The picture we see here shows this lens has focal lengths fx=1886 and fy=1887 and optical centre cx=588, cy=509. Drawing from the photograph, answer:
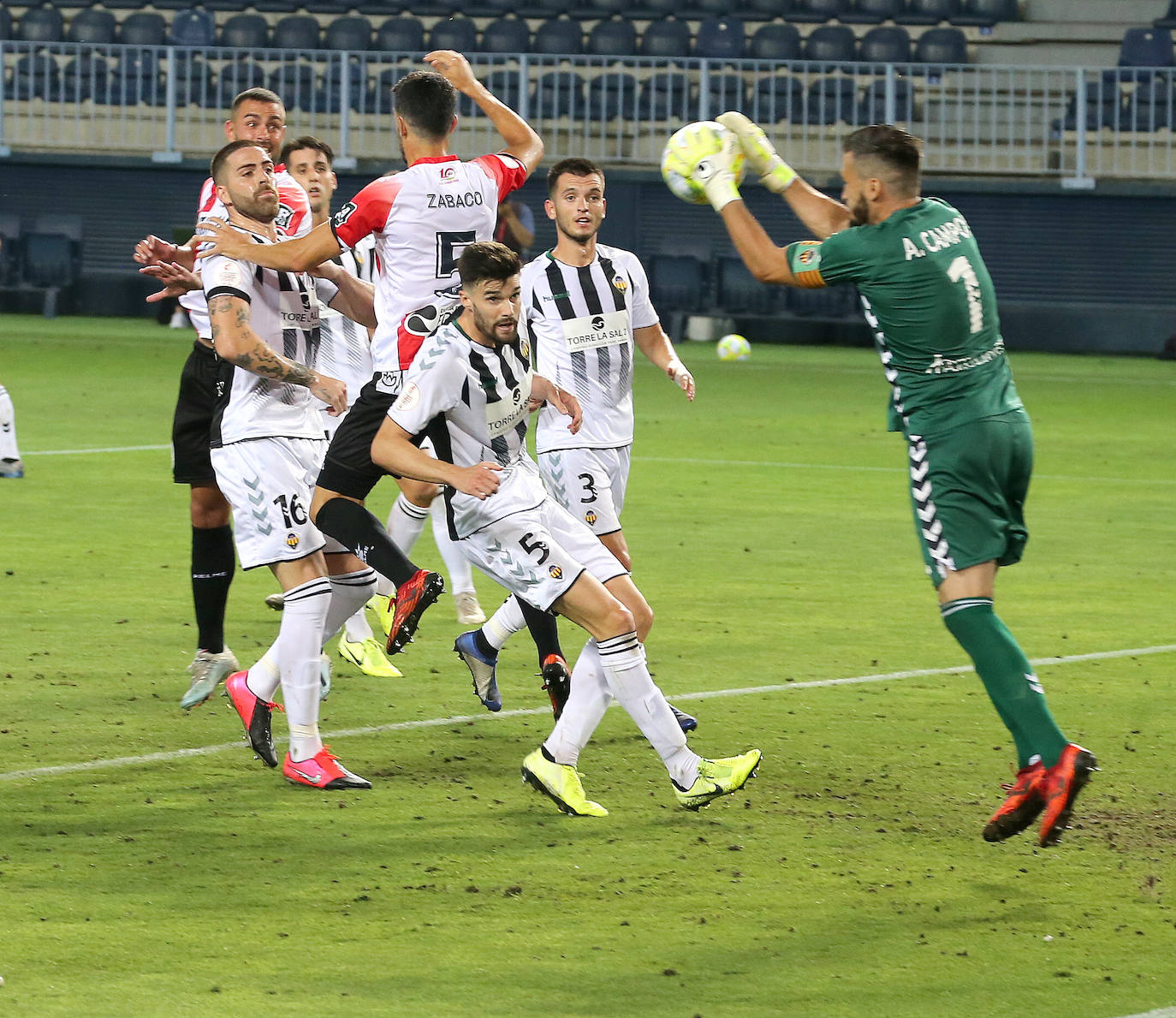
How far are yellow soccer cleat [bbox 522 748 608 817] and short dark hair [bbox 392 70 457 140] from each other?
2.34m

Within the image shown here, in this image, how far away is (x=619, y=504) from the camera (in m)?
7.78

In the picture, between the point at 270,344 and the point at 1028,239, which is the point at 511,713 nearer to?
the point at 270,344

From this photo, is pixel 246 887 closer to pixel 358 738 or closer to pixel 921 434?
pixel 358 738

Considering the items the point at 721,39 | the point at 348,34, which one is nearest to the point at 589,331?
the point at 721,39

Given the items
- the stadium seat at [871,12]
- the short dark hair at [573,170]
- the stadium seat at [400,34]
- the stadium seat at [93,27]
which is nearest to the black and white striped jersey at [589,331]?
the short dark hair at [573,170]

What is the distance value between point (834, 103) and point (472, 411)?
22740 mm

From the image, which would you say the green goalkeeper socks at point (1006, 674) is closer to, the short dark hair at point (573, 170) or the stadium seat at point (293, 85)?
the short dark hair at point (573, 170)

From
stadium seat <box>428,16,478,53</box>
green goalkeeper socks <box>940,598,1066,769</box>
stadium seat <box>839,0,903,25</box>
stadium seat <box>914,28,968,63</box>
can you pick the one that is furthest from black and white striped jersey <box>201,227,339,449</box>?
stadium seat <box>839,0,903,25</box>

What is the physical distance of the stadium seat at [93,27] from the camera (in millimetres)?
31297

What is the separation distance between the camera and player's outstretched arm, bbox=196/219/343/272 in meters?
6.39

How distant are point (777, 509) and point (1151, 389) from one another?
412 inches

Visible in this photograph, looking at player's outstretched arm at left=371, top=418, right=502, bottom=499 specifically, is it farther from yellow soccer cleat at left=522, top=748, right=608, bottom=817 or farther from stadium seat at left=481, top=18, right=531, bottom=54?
stadium seat at left=481, top=18, right=531, bottom=54

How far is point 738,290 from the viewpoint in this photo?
28.4 metres

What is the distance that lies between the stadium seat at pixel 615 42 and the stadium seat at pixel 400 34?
2.76 m
